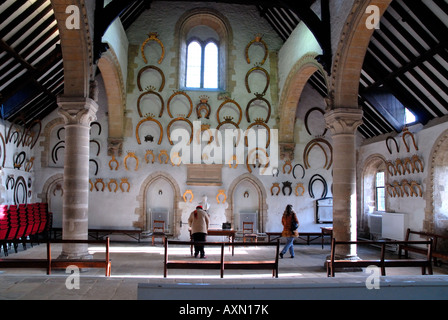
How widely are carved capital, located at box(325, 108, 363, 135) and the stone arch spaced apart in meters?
5.66

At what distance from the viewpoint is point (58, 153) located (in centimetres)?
1263

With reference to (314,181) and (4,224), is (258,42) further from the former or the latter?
(4,224)

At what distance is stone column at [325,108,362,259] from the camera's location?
7.69 metres

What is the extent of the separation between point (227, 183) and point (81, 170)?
594cm

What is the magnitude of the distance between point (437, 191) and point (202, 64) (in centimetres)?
816

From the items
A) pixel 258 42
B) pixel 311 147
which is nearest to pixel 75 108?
pixel 258 42

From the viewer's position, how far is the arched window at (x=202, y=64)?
43.4 feet

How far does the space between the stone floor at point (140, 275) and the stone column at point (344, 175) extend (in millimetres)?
868

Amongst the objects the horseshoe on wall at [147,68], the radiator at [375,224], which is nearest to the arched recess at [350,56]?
the radiator at [375,224]

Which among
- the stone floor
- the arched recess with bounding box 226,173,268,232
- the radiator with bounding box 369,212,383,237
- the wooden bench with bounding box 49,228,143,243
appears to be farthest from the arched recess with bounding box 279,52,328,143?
the wooden bench with bounding box 49,228,143,243

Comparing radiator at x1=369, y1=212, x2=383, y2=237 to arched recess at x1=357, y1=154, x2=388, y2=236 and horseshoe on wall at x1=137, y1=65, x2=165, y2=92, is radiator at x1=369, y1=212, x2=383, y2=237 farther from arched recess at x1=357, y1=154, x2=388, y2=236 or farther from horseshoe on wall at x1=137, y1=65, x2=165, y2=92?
horseshoe on wall at x1=137, y1=65, x2=165, y2=92

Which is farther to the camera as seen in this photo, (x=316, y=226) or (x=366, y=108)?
(x=316, y=226)
